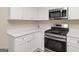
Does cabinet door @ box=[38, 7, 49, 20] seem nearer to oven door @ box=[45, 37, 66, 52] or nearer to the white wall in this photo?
the white wall

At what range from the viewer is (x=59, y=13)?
1349mm

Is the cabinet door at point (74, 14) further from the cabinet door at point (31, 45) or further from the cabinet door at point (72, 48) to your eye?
the cabinet door at point (31, 45)

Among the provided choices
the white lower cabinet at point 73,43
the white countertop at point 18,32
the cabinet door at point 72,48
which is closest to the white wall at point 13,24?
the white countertop at point 18,32

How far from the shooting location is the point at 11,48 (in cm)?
129

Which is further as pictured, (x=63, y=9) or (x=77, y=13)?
(x=77, y=13)

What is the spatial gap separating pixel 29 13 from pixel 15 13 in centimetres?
18

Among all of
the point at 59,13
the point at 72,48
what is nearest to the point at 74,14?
the point at 59,13

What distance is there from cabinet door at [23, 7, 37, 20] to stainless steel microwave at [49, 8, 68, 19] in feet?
0.70

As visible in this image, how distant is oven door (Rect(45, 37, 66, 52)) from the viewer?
1.38 m

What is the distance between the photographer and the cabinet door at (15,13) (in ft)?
4.32

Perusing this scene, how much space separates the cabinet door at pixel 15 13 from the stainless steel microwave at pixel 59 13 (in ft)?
1.27
